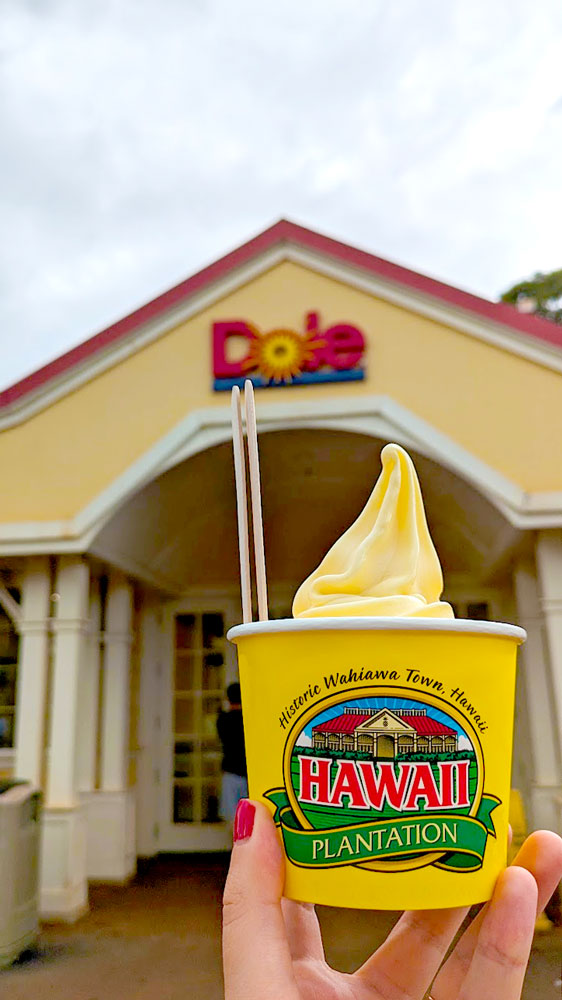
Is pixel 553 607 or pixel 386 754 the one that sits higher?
pixel 553 607

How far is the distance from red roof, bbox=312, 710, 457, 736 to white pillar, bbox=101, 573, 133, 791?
5.73 meters

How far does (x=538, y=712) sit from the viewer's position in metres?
5.54

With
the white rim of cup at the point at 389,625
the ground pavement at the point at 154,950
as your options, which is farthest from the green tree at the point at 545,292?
the white rim of cup at the point at 389,625

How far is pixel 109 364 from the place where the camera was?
565cm

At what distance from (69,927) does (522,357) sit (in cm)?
537

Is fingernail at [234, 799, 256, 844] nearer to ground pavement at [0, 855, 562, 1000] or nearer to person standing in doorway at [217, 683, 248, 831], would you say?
ground pavement at [0, 855, 562, 1000]

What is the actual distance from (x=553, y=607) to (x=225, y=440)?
273cm

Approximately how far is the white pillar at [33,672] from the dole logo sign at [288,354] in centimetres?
217

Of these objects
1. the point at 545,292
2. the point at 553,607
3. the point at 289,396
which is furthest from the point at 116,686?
the point at 545,292

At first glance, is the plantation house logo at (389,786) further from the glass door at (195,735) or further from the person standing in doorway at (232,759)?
the glass door at (195,735)

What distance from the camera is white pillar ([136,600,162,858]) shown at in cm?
711

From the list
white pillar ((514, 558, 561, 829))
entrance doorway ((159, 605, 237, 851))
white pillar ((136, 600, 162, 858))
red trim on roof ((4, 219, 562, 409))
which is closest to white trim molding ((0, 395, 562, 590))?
red trim on roof ((4, 219, 562, 409))

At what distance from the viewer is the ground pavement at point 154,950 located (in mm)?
3984

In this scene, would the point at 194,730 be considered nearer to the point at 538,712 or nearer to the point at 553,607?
the point at 538,712
